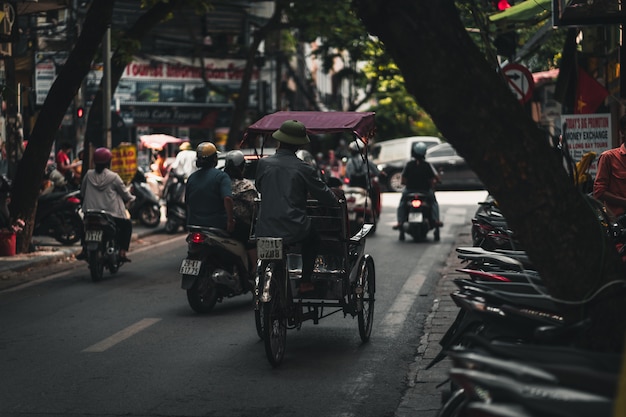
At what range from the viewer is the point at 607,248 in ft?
17.7

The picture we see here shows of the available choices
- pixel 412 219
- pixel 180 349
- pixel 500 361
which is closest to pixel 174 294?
pixel 180 349

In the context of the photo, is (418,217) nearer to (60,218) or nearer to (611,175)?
(60,218)

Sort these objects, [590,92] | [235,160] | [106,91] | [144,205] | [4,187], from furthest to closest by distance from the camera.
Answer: [144,205]
[106,91]
[4,187]
[590,92]
[235,160]

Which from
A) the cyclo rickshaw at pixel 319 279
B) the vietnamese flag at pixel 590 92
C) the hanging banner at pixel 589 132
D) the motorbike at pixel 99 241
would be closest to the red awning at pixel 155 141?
the motorbike at pixel 99 241

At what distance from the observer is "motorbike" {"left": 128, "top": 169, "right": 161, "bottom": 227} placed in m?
23.5

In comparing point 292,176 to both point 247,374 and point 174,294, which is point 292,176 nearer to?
point 247,374

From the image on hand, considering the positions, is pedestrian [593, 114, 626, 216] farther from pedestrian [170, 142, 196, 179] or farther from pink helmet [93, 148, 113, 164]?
pedestrian [170, 142, 196, 179]

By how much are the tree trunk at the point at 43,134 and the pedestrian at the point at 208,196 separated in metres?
6.24

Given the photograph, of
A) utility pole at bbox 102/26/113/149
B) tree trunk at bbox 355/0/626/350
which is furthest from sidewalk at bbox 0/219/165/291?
tree trunk at bbox 355/0/626/350

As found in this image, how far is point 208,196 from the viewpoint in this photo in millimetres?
11867

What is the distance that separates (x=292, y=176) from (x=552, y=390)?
17.7ft

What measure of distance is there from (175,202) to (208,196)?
35.0ft

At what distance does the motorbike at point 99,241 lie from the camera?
14.4 metres

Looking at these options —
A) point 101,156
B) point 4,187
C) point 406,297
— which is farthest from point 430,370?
point 4,187
